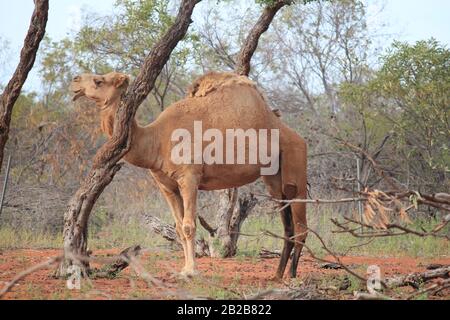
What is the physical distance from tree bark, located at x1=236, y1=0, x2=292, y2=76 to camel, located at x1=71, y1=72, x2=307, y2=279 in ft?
4.30

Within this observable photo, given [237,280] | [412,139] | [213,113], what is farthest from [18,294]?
[412,139]

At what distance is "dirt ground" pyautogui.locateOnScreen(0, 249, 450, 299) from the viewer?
254 inches

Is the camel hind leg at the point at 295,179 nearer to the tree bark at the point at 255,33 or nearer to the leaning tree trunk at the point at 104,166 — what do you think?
the leaning tree trunk at the point at 104,166

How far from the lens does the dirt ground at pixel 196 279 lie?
6453mm

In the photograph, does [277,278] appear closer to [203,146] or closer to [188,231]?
[188,231]

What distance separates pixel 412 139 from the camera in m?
16.0

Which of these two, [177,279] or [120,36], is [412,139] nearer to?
[120,36]

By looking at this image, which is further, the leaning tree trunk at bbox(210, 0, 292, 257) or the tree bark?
the leaning tree trunk at bbox(210, 0, 292, 257)

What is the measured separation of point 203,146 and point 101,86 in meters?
1.35

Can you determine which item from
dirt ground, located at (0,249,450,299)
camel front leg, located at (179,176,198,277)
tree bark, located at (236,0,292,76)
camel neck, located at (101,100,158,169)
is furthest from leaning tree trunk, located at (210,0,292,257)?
camel neck, located at (101,100,158,169)

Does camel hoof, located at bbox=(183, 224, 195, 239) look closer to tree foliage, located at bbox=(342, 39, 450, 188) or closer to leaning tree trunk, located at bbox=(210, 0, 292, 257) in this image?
leaning tree trunk, located at bbox=(210, 0, 292, 257)

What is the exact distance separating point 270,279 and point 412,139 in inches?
335

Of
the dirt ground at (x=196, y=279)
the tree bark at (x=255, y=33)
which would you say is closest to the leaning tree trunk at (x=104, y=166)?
the dirt ground at (x=196, y=279)
